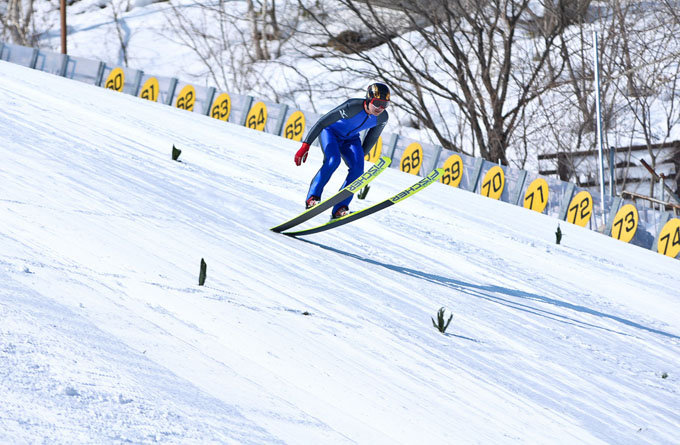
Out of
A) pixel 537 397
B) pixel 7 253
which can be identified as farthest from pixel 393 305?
pixel 7 253

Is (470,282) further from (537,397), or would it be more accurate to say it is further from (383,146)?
(383,146)

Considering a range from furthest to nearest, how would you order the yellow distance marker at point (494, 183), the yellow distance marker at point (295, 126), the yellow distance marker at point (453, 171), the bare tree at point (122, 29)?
1. the bare tree at point (122, 29)
2. the yellow distance marker at point (295, 126)
3. the yellow distance marker at point (453, 171)
4. the yellow distance marker at point (494, 183)

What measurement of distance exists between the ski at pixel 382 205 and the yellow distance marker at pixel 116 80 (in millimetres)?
18254

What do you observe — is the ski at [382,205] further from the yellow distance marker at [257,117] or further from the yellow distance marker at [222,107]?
the yellow distance marker at [222,107]

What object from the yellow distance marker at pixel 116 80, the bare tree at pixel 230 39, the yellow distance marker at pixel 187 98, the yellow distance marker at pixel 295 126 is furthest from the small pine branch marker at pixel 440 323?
the bare tree at pixel 230 39

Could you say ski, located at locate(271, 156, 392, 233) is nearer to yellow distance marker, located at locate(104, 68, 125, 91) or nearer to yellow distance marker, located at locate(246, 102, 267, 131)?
yellow distance marker, located at locate(246, 102, 267, 131)

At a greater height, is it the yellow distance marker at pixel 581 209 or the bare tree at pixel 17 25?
the bare tree at pixel 17 25

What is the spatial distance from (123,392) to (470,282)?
4.67m

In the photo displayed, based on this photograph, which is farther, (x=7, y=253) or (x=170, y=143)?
(x=170, y=143)

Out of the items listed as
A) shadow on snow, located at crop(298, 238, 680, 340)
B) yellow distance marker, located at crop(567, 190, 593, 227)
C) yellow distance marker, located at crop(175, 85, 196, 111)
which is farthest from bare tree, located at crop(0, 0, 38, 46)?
shadow on snow, located at crop(298, 238, 680, 340)

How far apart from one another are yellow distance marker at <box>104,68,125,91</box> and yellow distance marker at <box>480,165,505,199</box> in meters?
11.8

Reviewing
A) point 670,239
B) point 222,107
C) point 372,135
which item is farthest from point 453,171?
Answer: point 372,135

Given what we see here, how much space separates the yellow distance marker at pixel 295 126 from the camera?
65.9 feet

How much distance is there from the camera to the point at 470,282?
6.80m
